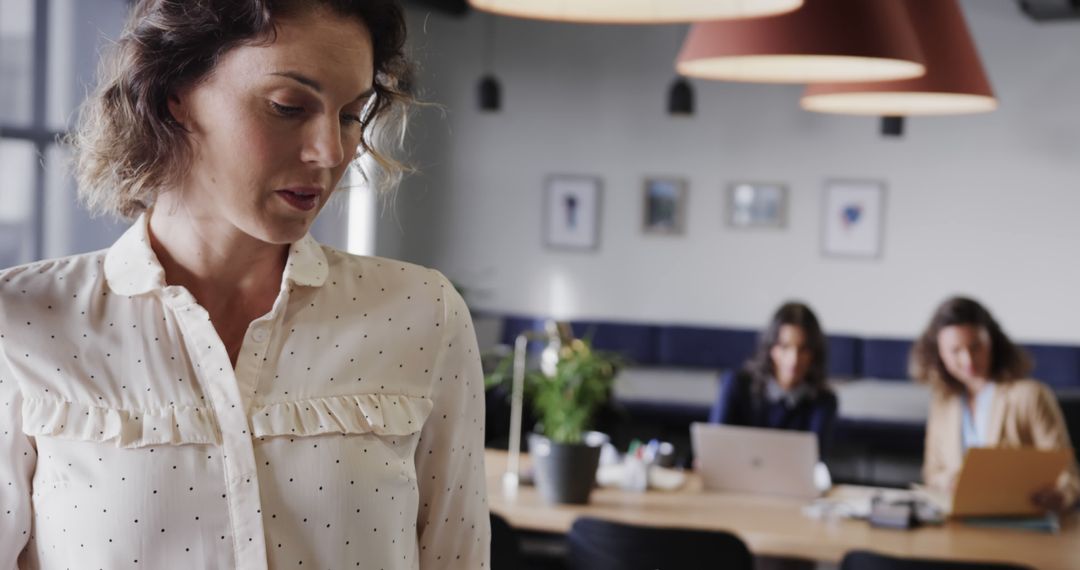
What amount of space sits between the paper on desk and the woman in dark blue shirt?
119 cm

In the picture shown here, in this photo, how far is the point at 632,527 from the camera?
10.4ft

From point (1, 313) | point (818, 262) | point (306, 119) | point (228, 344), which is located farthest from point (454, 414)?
point (818, 262)

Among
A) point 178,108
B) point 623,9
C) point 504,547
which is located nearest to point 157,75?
point 178,108

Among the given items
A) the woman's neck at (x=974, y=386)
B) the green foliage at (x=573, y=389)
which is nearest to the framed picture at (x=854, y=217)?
the woman's neck at (x=974, y=386)

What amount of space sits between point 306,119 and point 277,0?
4.6 inches

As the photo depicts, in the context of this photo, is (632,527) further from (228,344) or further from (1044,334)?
(1044,334)

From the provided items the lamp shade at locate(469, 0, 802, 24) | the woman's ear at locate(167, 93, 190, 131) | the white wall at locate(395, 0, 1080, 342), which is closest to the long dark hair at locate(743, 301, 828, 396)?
the lamp shade at locate(469, 0, 802, 24)

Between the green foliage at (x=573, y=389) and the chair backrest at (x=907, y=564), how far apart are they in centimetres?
98

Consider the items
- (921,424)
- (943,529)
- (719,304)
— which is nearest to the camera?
(943,529)

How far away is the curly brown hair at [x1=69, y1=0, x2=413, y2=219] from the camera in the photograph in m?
1.21

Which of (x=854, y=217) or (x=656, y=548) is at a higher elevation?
(x=854, y=217)

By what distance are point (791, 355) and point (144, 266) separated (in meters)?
3.81

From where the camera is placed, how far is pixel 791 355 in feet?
15.8

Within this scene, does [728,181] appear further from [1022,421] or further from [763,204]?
[1022,421]
